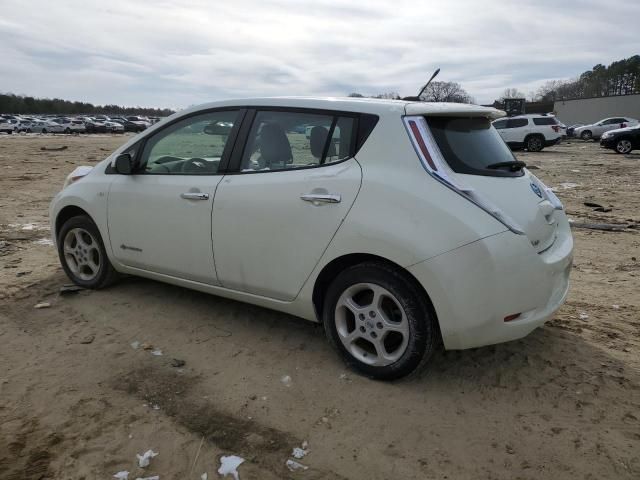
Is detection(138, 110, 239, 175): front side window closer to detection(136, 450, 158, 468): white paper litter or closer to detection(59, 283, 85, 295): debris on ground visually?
detection(59, 283, 85, 295): debris on ground

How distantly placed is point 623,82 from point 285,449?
3659 inches

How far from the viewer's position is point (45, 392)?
3088 millimetres

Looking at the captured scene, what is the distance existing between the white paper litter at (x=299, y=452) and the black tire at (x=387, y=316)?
2.46 ft

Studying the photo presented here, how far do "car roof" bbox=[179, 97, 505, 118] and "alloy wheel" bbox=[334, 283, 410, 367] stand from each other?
108 centimetres

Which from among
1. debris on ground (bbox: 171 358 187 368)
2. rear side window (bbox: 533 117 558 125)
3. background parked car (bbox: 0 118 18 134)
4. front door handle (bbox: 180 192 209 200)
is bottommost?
debris on ground (bbox: 171 358 187 368)

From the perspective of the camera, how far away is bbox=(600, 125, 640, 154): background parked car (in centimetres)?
2208

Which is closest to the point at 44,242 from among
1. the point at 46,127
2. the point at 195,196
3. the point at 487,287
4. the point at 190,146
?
the point at 190,146

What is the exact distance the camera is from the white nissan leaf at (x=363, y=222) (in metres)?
2.84

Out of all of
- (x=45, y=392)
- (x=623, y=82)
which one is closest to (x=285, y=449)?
(x=45, y=392)

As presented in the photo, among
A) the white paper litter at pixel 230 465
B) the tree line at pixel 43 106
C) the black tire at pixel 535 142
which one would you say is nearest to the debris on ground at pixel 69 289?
the white paper litter at pixel 230 465

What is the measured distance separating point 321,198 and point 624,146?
23549 mm

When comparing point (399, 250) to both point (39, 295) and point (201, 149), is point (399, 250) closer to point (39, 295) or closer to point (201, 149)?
point (201, 149)

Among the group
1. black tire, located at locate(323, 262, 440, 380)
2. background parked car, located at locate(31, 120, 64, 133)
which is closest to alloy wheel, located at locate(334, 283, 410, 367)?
black tire, located at locate(323, 262, 440, 380)

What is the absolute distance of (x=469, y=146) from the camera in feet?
10.5
